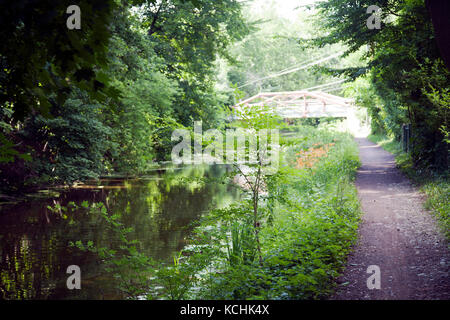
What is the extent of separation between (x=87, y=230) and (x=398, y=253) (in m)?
7.77

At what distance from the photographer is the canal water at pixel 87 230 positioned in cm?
683

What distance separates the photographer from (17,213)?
1265cm

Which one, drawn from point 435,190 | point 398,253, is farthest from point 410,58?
point 398,253

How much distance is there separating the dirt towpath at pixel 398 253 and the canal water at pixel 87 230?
2.45 meters

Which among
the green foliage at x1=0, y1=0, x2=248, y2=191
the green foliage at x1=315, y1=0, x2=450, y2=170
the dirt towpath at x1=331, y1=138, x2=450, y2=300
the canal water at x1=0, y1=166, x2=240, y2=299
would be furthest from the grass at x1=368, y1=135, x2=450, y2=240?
the green foliage at x1=0, y1=0, x2=248, y2=191

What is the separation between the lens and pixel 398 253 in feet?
20.4

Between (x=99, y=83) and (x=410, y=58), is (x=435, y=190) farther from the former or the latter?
(x=99, y=83)

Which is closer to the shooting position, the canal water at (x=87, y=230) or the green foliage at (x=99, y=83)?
the green foliage at (x=99, y=83)

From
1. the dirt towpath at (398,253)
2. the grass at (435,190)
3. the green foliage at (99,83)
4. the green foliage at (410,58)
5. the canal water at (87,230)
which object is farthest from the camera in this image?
the green foliage at (410,58)

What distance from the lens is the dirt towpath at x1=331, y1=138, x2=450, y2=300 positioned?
4.73 metres

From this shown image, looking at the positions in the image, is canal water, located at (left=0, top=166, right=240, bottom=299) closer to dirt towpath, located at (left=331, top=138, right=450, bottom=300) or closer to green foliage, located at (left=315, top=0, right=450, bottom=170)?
dirt towpath, located at (left=331, top=138, right=450, bottom=300)

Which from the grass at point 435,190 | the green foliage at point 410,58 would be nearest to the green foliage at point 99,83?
the grass at point 435,190

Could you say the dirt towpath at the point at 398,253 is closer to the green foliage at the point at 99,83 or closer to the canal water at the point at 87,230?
the canal water at the point at 87,230

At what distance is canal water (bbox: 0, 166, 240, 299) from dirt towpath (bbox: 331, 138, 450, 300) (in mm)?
2455
